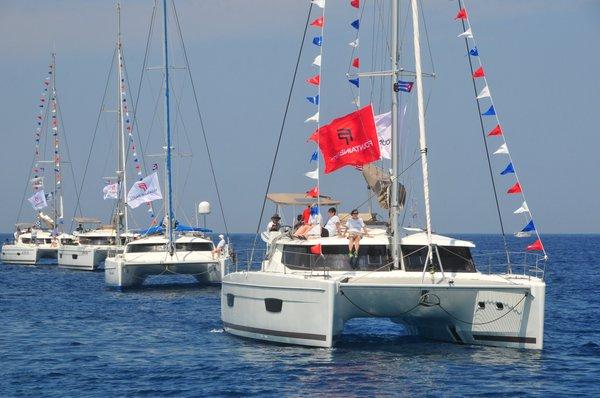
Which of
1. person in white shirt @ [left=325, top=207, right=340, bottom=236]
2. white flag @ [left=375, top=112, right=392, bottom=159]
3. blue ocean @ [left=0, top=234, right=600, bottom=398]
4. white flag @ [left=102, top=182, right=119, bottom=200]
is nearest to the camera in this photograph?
blue ocean @ [left=0, top=234, right=600, bottom=398]

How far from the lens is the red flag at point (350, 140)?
22.6 metres

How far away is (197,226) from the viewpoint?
46.1 meters

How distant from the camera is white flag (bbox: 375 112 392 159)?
23.5m

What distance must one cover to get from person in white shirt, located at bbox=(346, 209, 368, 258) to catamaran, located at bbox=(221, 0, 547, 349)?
12 centimetres

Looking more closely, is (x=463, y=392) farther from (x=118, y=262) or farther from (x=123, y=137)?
(x=123, y=137)

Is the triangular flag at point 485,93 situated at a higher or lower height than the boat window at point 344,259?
higher

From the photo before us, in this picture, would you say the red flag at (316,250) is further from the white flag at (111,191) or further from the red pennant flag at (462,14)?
the white flag at (111,191)

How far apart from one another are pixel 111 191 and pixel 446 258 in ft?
137

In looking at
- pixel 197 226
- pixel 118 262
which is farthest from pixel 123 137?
pixel 118 262

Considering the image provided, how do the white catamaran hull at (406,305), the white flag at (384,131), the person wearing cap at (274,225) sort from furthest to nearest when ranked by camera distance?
the person wearing cap at (274,225) → the white flag at (384,131) → the white catamaran hull at (406,305)

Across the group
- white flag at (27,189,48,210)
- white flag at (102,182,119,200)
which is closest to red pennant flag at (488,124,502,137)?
white flag at (102,182,119,200)

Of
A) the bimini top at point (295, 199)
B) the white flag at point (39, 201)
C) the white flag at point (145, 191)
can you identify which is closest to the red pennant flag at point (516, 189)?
the bimini top at point (295, 199)

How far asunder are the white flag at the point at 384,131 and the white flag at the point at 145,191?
23931mm

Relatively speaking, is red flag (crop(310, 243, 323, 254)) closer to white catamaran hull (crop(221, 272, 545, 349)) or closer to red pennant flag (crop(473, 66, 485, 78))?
white catamaran hull (crop(221, 272, 545, 349))
